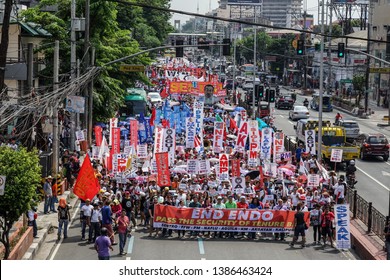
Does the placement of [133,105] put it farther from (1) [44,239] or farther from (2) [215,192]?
(1) [44,239]

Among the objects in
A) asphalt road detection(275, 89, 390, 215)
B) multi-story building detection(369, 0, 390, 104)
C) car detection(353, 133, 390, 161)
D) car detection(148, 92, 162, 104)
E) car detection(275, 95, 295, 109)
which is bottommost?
asphalt road detection(275, 89, 390, 215)

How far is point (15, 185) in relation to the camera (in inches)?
838

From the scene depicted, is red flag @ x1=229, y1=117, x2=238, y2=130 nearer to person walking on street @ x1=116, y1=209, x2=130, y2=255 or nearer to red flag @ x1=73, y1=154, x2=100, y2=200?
red flag @ x1=73, y1=154, x2=100, y2=200

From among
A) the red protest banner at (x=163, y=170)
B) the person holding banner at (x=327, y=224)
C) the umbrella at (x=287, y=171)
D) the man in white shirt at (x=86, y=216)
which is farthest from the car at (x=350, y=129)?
the man in white shirt at (x=86, y=216)

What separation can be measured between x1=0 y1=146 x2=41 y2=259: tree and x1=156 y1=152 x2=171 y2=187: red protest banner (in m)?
8.36

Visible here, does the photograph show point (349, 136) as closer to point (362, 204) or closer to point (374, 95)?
point (362, 204)

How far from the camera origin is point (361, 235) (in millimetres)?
26562

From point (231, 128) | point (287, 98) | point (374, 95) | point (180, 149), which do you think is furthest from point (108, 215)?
point (374, 95)

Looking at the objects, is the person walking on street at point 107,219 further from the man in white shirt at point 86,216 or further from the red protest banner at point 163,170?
the red protest banner at point 163,170

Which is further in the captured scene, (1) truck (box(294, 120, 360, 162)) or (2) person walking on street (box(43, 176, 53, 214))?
(1) truck (box(294, 120, 360, 162))

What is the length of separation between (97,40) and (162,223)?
26.3 m

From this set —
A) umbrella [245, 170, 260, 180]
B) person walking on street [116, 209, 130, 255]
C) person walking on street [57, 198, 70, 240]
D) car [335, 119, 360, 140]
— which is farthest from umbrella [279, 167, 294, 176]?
car [335, 119, 360, 140]

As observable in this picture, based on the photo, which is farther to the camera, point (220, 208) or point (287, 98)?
point (287, 98)

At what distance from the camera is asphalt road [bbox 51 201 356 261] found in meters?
24.0
